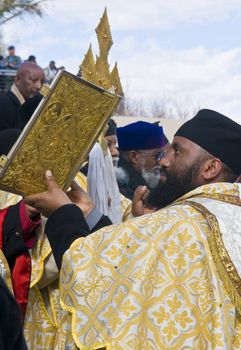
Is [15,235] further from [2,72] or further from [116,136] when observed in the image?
[2,72]

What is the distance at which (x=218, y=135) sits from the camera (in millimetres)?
3398

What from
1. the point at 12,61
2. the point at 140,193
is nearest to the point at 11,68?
the point at 12,61

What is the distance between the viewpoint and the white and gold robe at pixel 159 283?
2.85m

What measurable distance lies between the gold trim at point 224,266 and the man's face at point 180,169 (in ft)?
1.17

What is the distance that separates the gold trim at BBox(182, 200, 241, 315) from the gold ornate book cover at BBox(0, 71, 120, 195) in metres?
0.77

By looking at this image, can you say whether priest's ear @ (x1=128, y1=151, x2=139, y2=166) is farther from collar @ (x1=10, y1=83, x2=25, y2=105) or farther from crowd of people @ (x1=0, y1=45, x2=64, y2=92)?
crowd of people @ (x1=0, y1=45, x2=64, y2=92)

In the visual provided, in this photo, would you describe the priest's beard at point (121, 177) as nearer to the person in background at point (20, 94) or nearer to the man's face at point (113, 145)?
the man's face at point (113, 145)

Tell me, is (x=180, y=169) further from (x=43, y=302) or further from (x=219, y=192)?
(x=43, y=302)

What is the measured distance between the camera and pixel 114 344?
2869mm

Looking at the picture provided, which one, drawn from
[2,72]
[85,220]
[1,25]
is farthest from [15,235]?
[1,25]

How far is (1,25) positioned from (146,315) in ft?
65.6

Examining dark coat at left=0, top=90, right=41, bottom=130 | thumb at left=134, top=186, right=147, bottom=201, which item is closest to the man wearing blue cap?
dark coat at left=0, top=90, right=41, bottom=130

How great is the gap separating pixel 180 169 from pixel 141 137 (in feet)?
12.0

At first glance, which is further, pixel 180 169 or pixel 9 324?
pixel 180 169
